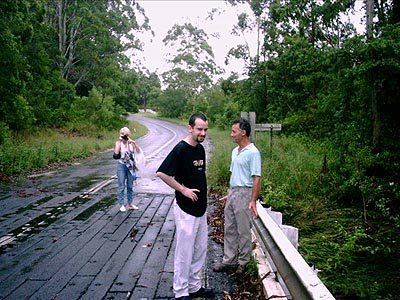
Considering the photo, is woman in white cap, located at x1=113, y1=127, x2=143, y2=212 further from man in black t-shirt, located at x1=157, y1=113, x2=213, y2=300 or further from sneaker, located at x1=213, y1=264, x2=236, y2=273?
man in black t-shirt, located at x1=157, y1=113, x2=213, y2=300

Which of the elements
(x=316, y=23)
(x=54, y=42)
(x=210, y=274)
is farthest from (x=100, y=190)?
(x=54, y=42)

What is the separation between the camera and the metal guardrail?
2.62m

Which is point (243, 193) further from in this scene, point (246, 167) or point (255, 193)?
point (246, 167)

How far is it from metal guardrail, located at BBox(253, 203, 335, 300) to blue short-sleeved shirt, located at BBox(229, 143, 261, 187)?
594mm

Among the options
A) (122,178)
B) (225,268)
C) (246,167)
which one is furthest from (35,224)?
(246,167)

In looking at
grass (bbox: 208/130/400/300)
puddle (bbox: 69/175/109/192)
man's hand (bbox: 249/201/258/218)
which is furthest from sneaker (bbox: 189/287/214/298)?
puddle (bbox: 69/175/109/192)

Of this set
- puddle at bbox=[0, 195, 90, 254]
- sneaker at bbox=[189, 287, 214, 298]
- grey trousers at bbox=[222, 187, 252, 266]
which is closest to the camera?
sneaker at bbox=[189, 287, 214, 298]

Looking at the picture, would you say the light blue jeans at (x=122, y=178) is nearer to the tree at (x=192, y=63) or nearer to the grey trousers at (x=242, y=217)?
the grey trousers at (x=242, y=217)

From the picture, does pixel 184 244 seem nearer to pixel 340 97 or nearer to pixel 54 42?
pixel 340 97

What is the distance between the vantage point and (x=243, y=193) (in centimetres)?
480

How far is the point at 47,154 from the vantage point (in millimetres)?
16688

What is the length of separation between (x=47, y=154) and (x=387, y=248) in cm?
1411

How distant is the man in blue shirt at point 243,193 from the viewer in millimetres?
4719

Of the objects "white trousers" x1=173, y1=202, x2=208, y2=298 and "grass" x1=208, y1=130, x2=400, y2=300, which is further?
"grass" x1=208, y1=130, x2=400, y2=300
